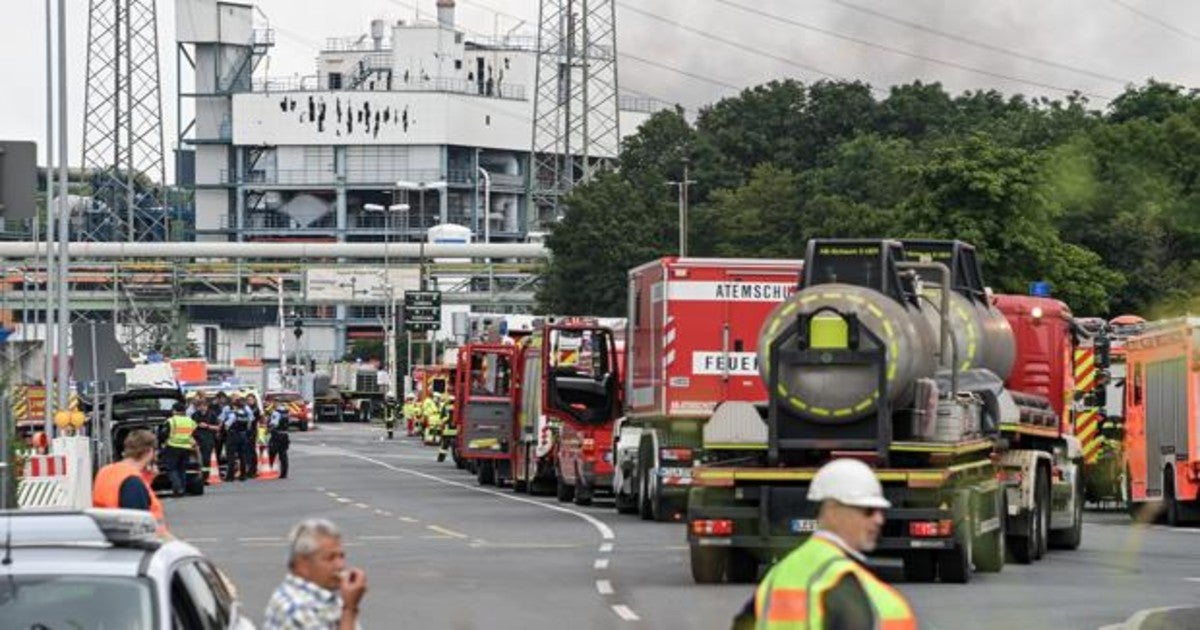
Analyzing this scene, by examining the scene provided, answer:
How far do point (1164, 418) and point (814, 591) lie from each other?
33557 mm

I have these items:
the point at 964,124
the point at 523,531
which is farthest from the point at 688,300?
the point at 964,124

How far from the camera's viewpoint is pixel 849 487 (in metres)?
8.54

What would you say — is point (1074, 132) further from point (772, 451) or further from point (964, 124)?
point (772, 451)

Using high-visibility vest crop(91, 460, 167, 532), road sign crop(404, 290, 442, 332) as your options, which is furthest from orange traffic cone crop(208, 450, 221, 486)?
road sign crop(404, 290, 442, 332)

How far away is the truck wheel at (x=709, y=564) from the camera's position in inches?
1045

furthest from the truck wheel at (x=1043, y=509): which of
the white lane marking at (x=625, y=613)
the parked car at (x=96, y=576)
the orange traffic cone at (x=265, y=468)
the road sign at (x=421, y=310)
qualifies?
the road sign at (x=421, y=310)

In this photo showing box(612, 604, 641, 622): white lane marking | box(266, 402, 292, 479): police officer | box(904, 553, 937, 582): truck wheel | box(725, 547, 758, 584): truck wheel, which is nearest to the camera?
box(612, 604, 641, 622): white lane marking

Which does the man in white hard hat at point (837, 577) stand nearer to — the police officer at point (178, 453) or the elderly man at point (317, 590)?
the elderly man at point (317, 590)

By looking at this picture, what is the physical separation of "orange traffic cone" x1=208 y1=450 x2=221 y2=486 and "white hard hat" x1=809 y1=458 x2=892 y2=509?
53.1 m

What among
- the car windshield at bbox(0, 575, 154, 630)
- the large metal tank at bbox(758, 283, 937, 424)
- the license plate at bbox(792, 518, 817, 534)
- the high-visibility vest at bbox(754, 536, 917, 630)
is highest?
the large metal tank at bbox(758, 283, 937, 424)

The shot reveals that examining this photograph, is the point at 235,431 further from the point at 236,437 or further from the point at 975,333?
the point at 975,333

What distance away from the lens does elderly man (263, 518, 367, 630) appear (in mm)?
10375

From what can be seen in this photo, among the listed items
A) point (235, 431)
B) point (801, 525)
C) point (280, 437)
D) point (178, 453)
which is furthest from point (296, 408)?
point (801, 525)

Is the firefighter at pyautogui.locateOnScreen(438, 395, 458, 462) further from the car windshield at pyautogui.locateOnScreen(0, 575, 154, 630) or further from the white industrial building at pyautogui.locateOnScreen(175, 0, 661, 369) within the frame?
the white industrial building at pyautogui.locateOnScreen(175, 0, 661, 369)
